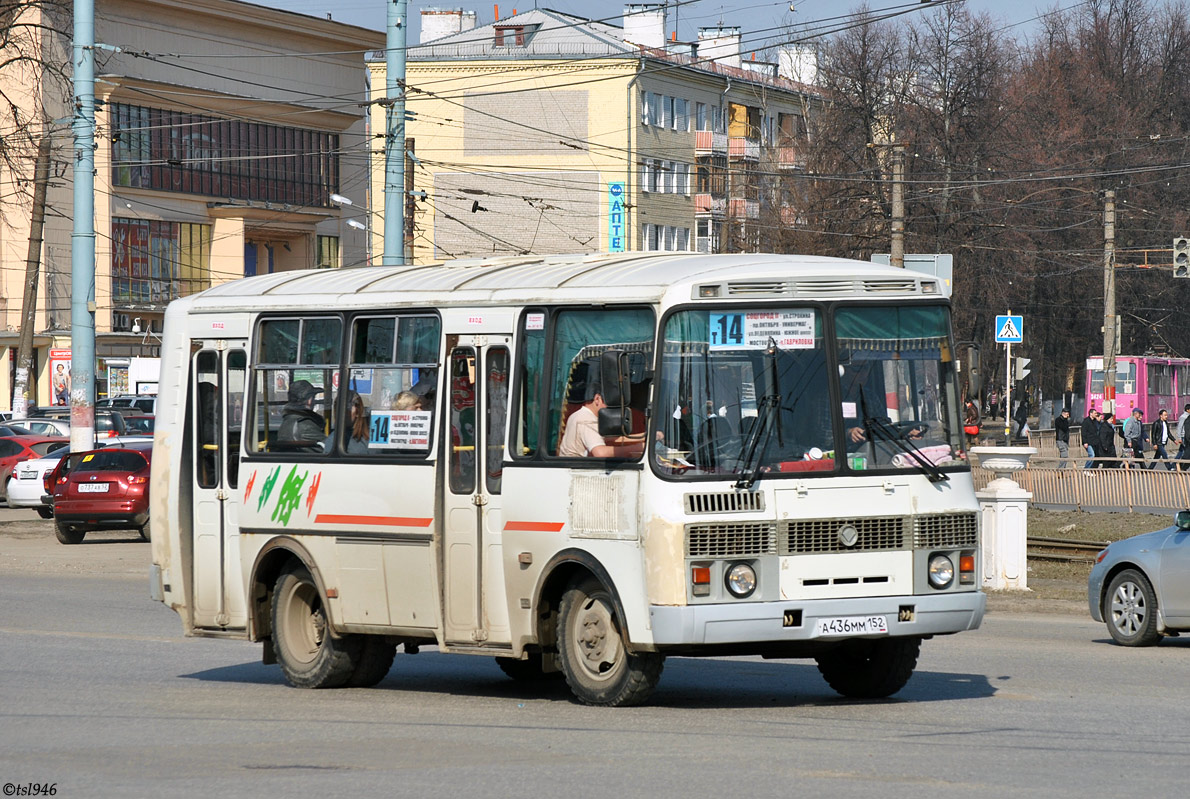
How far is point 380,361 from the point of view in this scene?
12.0m

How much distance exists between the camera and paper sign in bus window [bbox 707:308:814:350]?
34.3 feet

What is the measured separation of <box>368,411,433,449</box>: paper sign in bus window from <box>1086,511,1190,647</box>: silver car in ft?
21.2

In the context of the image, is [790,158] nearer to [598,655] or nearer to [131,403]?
[131,403]

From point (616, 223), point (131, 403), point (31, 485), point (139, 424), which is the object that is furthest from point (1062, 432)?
point (616, 223)

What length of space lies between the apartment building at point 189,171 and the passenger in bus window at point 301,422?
187 feet

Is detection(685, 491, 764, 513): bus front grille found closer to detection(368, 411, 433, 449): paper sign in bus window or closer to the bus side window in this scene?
the bus side window

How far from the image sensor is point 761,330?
10547 millimetres

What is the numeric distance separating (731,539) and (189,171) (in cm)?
6698

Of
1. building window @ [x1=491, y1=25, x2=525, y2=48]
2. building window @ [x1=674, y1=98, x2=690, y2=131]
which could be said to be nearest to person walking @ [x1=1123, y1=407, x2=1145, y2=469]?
building window @ [x1=674, y1=98, x2=690, y2=131]

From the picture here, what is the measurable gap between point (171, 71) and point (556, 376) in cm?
6628

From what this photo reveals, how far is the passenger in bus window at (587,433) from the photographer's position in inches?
417

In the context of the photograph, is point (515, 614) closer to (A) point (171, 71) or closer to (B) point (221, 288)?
(B) point (221, 288)

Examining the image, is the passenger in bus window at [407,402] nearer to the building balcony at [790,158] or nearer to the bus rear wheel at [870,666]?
the bus rear wheel at [870,666]

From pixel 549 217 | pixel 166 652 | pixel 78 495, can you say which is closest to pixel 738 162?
pixel 549 217
